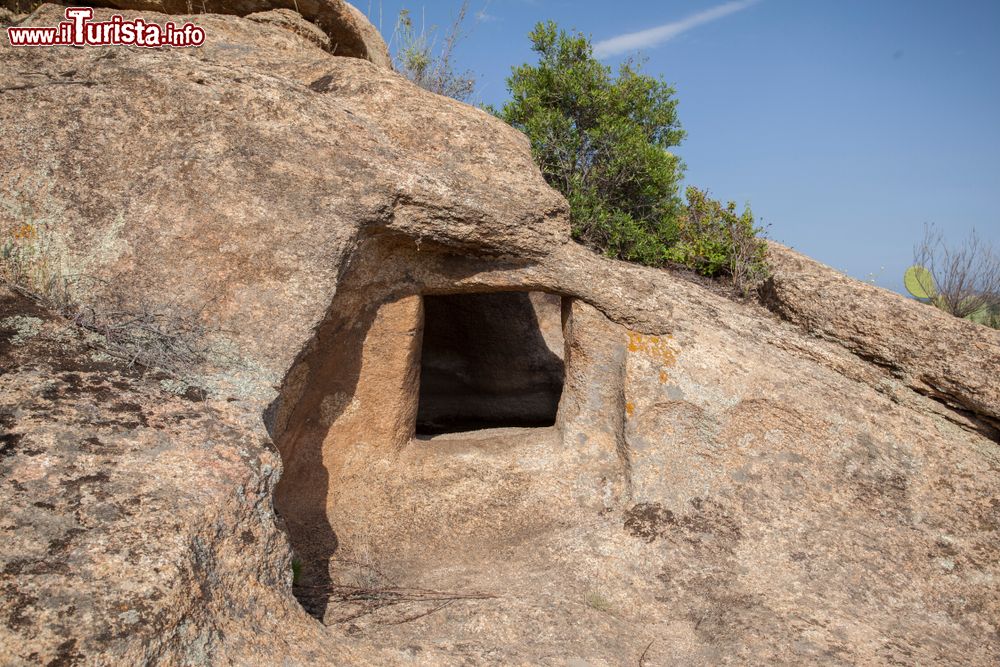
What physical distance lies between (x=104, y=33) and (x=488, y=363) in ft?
15.7

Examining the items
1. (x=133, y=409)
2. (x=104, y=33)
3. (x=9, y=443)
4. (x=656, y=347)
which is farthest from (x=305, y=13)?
(x=9, y=443)

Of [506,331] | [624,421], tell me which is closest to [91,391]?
→ [624,421]

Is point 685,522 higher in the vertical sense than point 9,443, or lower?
lower

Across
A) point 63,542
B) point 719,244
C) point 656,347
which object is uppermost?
point 719,244

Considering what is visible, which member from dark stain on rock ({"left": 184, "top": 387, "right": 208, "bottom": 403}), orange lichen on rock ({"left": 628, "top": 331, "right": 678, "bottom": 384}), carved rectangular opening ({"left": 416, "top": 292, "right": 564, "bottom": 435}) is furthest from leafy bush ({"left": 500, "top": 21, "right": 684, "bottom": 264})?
dark stain on rock ({"left": 184, "top": 387, "right": 208, "bottom": 403})

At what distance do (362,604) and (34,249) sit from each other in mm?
2409

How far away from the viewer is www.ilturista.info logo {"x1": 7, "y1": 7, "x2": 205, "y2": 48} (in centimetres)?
416

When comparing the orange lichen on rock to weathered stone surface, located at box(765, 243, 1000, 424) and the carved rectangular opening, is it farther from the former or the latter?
the carved rectangular opening

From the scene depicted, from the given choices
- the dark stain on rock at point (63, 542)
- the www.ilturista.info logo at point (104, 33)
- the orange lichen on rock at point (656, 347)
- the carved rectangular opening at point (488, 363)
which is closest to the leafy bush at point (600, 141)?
the carved rectangular opening at point (488, 363)

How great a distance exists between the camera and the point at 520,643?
367cm

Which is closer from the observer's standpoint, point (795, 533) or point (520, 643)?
point (520, 643)

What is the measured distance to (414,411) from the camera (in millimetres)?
5156

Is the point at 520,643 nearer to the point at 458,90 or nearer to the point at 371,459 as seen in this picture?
the point at 371,459

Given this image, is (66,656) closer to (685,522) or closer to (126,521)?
(126,521)
